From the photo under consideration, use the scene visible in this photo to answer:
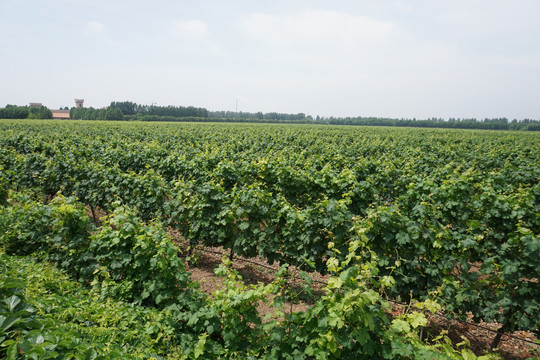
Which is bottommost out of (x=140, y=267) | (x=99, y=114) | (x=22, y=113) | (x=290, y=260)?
(x=290, y=260)

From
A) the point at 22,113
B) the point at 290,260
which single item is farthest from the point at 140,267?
the point at 22,113

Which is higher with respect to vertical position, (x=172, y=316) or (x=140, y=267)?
(x=140, y=267)

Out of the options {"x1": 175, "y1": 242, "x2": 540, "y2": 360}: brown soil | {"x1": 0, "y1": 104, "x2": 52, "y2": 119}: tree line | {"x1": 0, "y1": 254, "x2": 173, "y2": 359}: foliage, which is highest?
{"x1": 0, "y1": 104, "x2": 52, "y2": 119}: tree line

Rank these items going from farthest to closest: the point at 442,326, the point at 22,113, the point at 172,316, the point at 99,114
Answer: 1. the point at 99,114
2. the point at 22,113
3. the point at 442,326
4. the point at 172,316

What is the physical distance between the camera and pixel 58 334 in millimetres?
2504

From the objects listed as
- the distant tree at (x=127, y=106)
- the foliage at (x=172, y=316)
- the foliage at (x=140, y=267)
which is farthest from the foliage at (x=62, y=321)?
the distant tree at (x=127, y=106)

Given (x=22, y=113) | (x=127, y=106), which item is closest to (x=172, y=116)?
(x=127, y=106)

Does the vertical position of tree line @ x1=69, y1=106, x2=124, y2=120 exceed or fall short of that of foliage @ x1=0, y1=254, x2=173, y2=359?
it exceeds it

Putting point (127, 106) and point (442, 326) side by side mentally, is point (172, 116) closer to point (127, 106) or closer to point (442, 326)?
point (127, 106)

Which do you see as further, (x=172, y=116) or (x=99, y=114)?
(x=172, y=116)

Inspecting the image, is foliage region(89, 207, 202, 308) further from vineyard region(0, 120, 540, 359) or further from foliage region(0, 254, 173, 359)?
foliage region(0, 254, 173, 359)

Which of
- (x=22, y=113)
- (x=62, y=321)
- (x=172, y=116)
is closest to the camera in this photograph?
(x=62, y=321)

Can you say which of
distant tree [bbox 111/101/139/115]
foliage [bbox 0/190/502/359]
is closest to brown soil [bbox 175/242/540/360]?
foliage [bbox 0/190/502/359]

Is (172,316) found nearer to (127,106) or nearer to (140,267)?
(140,267)
